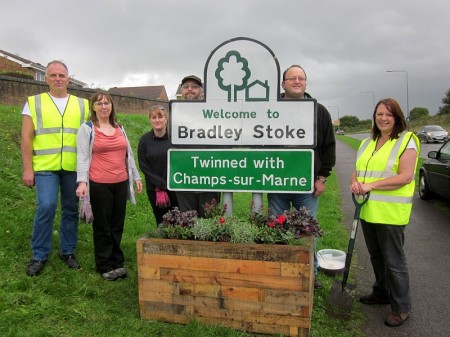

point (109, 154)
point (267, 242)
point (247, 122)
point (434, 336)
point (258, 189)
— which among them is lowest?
point (434, 336)

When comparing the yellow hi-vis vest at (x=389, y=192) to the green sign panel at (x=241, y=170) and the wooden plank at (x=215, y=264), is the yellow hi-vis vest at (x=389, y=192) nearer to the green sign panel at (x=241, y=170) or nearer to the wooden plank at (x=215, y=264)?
the green sign panel at (x=241, y=170)

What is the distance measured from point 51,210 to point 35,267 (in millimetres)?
537

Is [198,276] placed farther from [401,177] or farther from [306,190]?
[401,177]

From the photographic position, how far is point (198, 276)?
9.97 feet

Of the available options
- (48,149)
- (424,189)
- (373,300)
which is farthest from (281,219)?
(424,189)

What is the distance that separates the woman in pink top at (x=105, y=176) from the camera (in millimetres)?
3715

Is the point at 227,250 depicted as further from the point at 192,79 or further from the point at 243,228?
the point at 192,79

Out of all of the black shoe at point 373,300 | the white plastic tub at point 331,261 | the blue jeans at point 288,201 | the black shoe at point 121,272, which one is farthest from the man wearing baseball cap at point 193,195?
the black shoe at point 373,300

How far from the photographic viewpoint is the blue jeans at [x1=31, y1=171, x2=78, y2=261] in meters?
3.75

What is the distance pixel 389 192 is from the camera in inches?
130

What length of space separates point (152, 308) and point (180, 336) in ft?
1.17

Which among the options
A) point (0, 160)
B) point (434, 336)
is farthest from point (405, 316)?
point (0, 160)

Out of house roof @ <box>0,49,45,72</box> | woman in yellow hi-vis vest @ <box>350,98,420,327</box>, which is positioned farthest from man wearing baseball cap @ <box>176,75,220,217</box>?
house roof @ <box>0,49,45,72</box>

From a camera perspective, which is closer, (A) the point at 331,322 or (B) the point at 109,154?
(A) the point at 331,322
